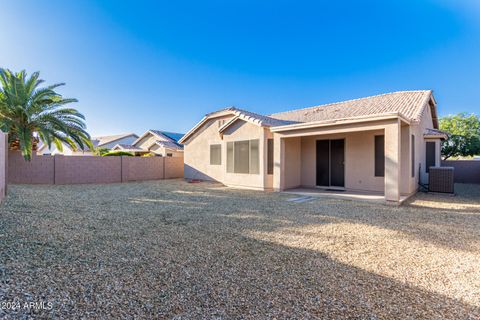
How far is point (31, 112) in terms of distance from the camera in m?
12.1

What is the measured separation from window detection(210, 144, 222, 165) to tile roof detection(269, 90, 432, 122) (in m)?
5.42

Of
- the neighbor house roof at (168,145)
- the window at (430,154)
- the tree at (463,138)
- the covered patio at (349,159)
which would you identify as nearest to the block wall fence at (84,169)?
the neighbor house roof at (168,145)

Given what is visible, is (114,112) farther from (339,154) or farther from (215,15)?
(339,154)

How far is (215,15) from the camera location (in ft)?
46.3

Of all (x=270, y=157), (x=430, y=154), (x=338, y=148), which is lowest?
(x=270, y=157)

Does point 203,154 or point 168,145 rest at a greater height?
point 168,145

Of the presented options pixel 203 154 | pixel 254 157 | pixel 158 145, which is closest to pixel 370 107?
pixel 254 157

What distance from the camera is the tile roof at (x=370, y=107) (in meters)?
11.2

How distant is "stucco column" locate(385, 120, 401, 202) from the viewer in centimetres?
782

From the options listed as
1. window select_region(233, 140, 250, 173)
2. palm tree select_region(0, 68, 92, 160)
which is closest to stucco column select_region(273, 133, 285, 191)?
window select_region(233, 140, 250, 173)

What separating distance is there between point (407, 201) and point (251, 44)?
45.5 ft

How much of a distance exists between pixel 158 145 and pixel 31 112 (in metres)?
13.3

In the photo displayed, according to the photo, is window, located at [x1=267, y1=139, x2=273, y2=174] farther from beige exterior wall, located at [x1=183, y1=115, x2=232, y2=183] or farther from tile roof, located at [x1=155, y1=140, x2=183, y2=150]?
tile roof, located at [x1=155, y1=140, x2=183, y2=150]

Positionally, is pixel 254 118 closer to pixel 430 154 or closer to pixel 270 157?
pixel 270 157
